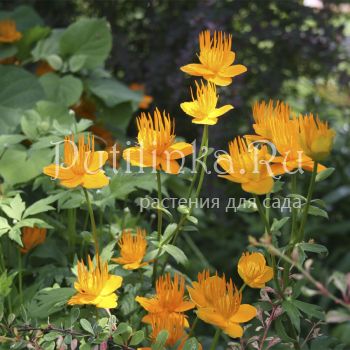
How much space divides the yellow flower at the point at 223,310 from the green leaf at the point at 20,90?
1087 mm

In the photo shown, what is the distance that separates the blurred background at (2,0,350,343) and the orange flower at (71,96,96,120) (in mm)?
312

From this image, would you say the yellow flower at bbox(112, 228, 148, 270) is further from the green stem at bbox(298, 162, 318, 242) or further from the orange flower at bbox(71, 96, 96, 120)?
the orange flower at bbox(71, 96, 96, 120)

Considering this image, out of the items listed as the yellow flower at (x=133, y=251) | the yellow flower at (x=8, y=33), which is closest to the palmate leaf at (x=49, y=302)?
the yellow flower at (x=133, y=251)

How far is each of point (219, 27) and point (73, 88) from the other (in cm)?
57

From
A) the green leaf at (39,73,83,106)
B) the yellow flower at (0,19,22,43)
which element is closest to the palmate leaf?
the green leaf at (39,73,83,106)

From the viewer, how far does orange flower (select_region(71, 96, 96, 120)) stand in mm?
2102

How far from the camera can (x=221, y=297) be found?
1.00 metres

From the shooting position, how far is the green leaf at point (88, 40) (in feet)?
6.76

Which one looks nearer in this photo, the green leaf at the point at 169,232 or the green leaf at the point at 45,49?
the green leaf at the point at 169,232

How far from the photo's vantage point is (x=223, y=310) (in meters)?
0.99


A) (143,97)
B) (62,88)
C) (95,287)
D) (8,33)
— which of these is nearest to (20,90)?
(62,88)

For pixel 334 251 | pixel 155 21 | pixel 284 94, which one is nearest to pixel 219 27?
pixel 155 21

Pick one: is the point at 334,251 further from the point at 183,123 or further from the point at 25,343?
the point at 25,343

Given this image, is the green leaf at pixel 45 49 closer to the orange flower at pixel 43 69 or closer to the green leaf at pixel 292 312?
the orange flower at pixel 43 69
